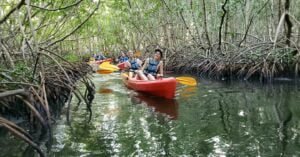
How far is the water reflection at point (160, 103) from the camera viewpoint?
277 inches

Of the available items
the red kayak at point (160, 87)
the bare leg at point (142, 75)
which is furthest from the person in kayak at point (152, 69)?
the red kayak at point (160, 87)

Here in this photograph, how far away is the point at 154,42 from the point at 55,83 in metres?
13.2

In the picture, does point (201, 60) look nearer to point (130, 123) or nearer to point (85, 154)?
point (130, 123)

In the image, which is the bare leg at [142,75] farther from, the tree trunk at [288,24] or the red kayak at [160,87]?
the tree trunk at [288,24]

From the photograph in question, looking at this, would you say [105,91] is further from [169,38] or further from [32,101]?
[169,38]

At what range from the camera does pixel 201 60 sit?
1410 cm

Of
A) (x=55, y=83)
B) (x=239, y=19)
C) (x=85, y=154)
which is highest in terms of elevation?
(x=239, y=19)

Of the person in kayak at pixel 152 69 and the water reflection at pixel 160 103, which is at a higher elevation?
the person in kayak at pixel 152 69

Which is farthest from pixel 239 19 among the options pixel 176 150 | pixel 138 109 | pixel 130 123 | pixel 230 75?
pixel 176 150

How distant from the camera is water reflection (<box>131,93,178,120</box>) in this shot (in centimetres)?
703

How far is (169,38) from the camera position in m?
18.0

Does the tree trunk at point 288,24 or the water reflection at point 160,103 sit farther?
the tree trunk at point 288,24

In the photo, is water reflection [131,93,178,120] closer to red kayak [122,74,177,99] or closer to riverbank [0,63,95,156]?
red kayak [122,74,177,99]

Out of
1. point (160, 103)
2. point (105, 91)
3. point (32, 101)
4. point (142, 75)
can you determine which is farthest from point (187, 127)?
point (105, 91)
